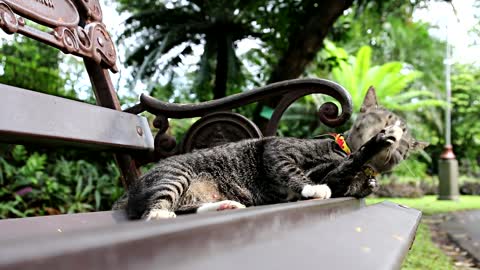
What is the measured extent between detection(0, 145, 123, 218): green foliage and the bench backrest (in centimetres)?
194

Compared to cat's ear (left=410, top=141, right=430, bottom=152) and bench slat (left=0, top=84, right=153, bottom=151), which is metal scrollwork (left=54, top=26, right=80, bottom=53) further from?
cat's ear (left=410, top=141, right=430, bottom=152)

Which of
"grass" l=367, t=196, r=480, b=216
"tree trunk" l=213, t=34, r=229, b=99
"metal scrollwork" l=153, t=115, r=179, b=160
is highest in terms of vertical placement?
"tree trunk" l=213, t=34, r=229, b=99

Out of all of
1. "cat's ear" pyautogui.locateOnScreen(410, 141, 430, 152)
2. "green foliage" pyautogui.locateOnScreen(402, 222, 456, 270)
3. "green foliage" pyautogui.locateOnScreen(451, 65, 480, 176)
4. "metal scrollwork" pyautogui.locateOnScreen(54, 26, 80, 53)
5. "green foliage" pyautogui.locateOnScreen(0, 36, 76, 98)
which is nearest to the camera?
"metal scrollwork" pyautogui.locateOnScreen(54, 26, 80, 53)

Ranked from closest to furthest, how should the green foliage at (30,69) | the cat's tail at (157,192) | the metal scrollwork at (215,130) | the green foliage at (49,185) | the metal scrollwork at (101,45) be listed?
1. the cat's tail at (157,192)
2. the metal scrollwork at (101,45)
3. the metal scrollwork at (215,130)
4. the green foliage at (49,185)
5. the green foliage at (30,69)

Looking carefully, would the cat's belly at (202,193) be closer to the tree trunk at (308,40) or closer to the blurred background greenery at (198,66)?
the blurred background greenery at (198,66)

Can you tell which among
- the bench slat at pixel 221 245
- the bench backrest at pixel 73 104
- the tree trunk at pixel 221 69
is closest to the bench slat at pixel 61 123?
the bench backrest at pixel 73 104

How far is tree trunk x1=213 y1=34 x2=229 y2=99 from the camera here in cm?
647

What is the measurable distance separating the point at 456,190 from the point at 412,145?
9591 mm

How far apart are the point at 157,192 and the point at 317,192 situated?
1.64 feet

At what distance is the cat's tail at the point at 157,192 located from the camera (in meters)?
1.25

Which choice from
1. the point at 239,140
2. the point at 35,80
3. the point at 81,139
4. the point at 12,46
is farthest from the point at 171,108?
the point at 12,46

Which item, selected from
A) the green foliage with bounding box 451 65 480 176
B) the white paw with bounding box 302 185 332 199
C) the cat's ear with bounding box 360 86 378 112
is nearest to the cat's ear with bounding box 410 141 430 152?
the cat's ear with bounding box 360 86 378 112

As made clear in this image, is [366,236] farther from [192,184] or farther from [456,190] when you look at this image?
[456,190]

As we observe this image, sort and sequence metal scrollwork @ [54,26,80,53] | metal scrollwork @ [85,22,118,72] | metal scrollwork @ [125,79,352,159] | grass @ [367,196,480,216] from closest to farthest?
metal scrollwork @ [54,26,80,53], metal scrollwork @ [85,22,118,72], metal scrollwork @ [125,79,352,159], grass @ [367,196,480,216]
